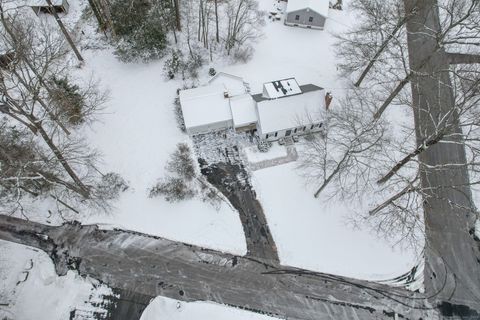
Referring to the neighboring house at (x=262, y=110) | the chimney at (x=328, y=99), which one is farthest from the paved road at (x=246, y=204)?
the chimney at (x=328, y=99)

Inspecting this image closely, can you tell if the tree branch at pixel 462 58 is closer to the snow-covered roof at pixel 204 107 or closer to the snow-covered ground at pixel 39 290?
the snow-covered roof at pixel 204 107

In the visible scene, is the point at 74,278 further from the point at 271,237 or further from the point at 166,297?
the point at 271,237

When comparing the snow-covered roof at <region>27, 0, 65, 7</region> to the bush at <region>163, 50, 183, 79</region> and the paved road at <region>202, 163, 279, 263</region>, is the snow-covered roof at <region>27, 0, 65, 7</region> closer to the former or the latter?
the bush at <region>163, 50, 183, 79</region>

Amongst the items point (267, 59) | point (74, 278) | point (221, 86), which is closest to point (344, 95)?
point (267, 59)

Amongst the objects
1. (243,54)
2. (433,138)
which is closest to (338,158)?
(433,138)

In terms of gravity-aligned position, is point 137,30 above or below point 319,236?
above

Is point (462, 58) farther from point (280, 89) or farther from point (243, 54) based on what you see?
point (243, 54)
